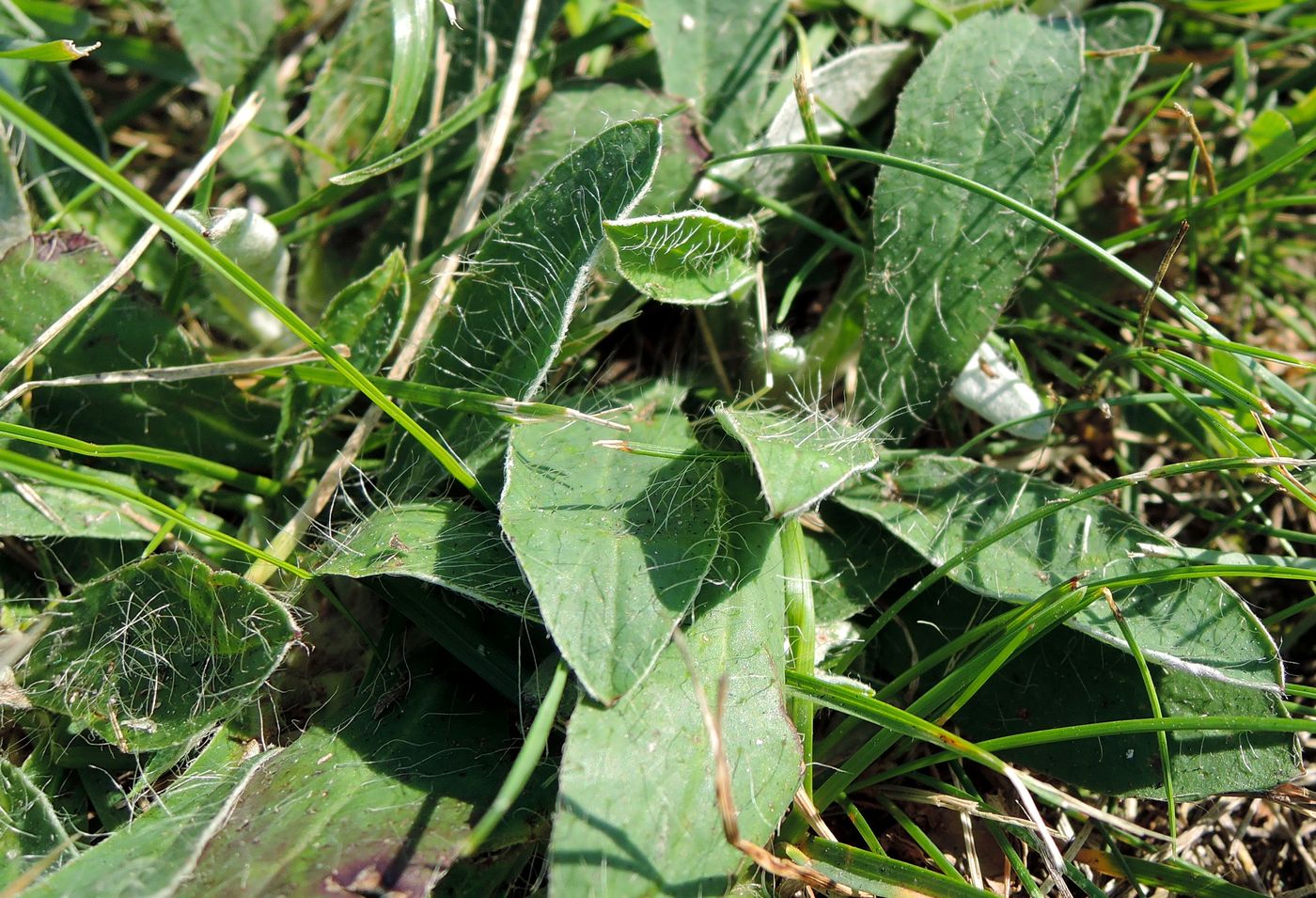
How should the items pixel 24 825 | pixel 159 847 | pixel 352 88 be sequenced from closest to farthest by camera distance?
1. pixel 159 847
2. pixel 24 825
3. pixel 352 88

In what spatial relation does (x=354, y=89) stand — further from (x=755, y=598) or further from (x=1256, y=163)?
(x=1256, y=163)

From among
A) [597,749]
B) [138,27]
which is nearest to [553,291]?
[597,749]

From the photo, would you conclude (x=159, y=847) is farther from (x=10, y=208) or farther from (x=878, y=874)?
(x=10, y=208)

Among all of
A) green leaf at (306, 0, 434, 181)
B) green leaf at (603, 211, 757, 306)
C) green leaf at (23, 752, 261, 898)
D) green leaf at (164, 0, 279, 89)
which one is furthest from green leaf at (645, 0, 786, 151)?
green leaf at (23, 752, 261, 898)

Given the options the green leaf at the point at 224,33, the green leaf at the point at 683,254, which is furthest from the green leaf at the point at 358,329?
the green leaf at the point at 224,33

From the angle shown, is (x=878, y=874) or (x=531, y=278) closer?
(x=878, y=874)

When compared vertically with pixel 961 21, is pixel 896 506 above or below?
below

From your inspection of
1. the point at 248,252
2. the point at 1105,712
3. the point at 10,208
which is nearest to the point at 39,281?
the point at 10,208

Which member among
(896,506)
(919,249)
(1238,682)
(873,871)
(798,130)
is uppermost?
(798,130)
